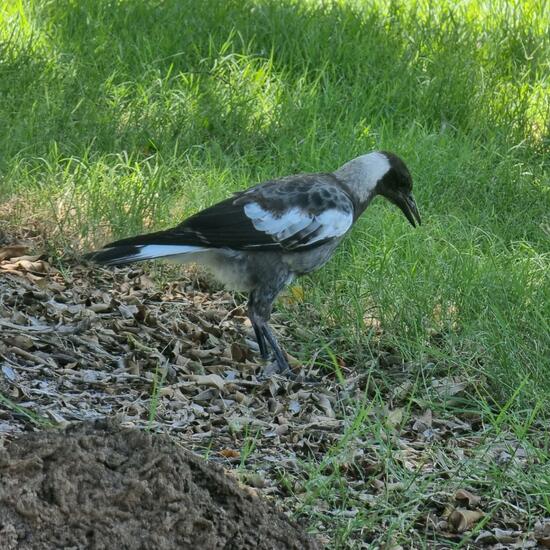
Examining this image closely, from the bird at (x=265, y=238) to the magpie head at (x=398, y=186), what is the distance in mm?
386

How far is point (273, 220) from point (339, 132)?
8.06 ft

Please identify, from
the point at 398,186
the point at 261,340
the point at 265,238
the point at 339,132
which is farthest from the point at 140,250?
the point at 339,132

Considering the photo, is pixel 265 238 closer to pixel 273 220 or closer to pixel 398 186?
pixel 273 220

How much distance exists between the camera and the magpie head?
6621 mm

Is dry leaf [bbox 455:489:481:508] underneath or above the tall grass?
above

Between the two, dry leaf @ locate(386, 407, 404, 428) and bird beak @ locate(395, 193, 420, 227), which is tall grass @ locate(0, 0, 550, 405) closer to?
bird beak @ locate(395, 193, 420, 227)

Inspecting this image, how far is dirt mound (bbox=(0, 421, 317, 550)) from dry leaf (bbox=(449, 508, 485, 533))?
0.76 metres

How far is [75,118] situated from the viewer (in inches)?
317

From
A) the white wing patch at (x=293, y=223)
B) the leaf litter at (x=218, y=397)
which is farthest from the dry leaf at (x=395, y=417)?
the white wing patch at (x=293, y=223)

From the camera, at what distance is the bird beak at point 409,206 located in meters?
6.81

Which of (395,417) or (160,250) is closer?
(395,417)

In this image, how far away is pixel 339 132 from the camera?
8320mm

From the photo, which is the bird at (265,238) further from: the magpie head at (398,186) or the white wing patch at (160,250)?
the magpie head at (398,186)

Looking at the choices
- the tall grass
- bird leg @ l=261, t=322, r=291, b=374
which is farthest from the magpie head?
bird leg @ l=261, t=322, r=291, b=374
